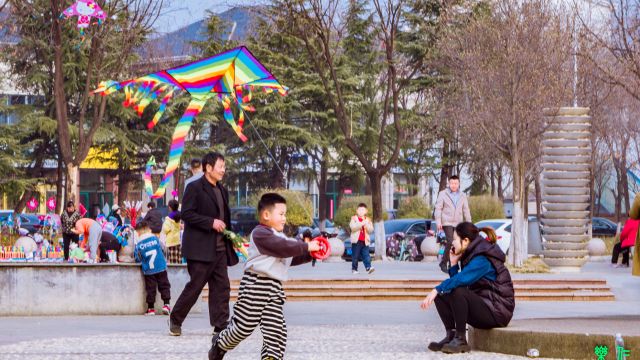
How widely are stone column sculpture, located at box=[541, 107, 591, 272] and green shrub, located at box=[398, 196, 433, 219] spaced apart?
87.9ft

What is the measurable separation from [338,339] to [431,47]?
4165cm

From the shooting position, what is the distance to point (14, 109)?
48.1m

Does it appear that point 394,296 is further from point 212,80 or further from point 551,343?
point 551,343

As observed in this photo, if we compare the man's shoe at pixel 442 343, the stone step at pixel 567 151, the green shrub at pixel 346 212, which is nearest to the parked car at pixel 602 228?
the green shrub at pixel 346 212

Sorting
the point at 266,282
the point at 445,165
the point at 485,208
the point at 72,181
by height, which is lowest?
the point at 266,282

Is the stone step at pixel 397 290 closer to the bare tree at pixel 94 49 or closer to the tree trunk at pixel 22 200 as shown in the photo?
the bare tree at pixel 94 49

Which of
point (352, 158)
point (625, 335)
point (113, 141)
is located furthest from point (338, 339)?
point (352, 158)

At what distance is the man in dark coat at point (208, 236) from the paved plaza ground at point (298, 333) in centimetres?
56

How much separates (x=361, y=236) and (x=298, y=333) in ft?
31.3

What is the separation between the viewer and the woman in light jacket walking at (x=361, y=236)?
74.2ft

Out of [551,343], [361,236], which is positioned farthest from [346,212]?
[551,343]

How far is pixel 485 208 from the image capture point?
48969 millimetres

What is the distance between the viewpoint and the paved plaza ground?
11195 mm

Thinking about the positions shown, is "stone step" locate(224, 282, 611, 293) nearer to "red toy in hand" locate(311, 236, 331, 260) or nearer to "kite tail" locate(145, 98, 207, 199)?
"kite tail" locate(145, 98, 207, 199)
